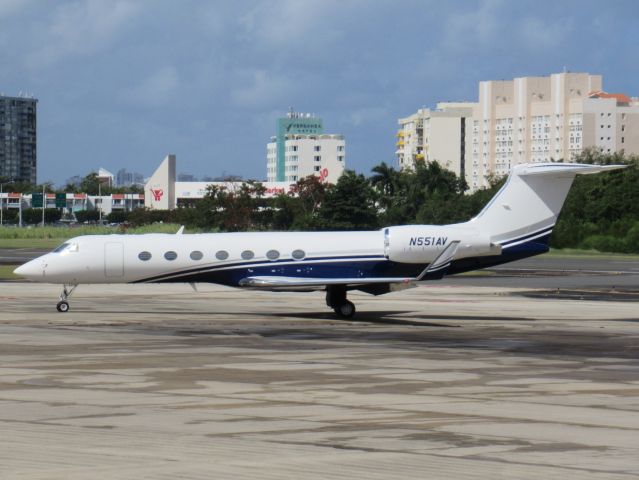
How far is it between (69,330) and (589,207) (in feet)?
274

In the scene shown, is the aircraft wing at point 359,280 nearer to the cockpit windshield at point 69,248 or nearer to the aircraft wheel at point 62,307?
the cockpit windshield at point 69,248

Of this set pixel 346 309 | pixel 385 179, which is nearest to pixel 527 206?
pixel 346 309

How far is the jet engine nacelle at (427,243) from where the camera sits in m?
35.4

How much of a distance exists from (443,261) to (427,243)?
70 cm

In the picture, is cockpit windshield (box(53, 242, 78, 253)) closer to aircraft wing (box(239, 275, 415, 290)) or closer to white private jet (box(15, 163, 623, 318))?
white private jet (box(15, 163, 623, 318))

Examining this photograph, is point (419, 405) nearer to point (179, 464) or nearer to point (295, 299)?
point (179, 464)

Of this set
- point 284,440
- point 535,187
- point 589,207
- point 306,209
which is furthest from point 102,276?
point 306,209

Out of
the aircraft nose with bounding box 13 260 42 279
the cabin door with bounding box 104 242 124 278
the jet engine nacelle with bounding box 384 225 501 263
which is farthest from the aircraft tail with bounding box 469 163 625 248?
the aircraft nose with bounding box 13 260 42 279

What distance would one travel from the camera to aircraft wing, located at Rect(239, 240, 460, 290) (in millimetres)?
35062

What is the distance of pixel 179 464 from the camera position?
13.2 meters

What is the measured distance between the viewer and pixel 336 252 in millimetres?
36062

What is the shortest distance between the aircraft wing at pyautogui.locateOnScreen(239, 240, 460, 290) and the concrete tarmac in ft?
3.48

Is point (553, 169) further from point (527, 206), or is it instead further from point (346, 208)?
point (346, 208)

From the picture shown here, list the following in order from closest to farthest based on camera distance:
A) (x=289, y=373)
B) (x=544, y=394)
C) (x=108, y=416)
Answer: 1. (x=108, y=416)
2. (x=544, y=394)
3. (x=289, y=373)
